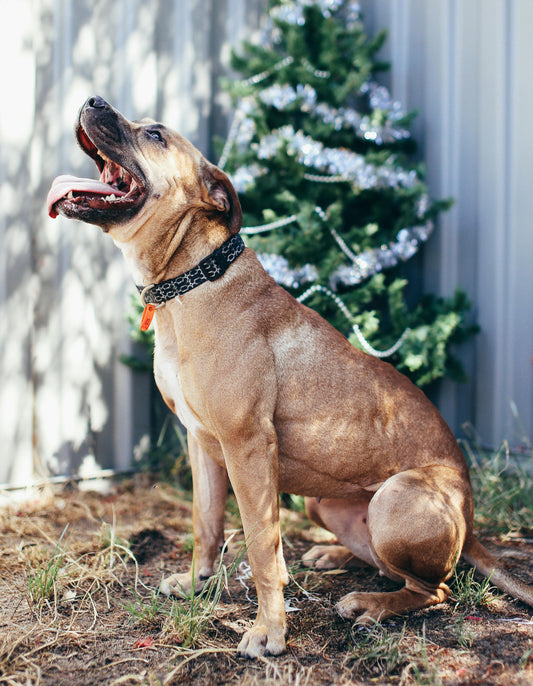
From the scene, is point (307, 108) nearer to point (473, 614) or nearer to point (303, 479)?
point (303, 479)

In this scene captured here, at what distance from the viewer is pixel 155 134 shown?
8.98 feet

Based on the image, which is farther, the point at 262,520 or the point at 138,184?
the point at 138,184

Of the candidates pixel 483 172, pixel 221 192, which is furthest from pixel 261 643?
pixel 483 172

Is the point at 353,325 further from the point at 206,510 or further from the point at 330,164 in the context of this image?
the point at 206,510

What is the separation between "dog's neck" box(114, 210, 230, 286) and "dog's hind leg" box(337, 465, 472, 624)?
134cm

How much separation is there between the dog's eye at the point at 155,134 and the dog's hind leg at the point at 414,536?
1.88m

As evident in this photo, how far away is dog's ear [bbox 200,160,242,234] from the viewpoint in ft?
8.85

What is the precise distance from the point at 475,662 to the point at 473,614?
1.37 ft

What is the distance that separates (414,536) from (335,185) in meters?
2.73

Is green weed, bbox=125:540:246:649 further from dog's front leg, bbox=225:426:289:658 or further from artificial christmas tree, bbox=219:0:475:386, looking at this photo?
artificial christmas tree, bbox=219:0:475:386

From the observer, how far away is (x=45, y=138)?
450 cm

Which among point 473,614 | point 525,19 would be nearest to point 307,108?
point 525,19

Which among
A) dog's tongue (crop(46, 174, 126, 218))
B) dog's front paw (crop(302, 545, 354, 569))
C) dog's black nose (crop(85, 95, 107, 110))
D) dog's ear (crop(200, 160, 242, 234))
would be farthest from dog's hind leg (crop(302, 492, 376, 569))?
dog's black nose (crop(85, 95, 107, 110))

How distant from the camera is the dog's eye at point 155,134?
272 cm
